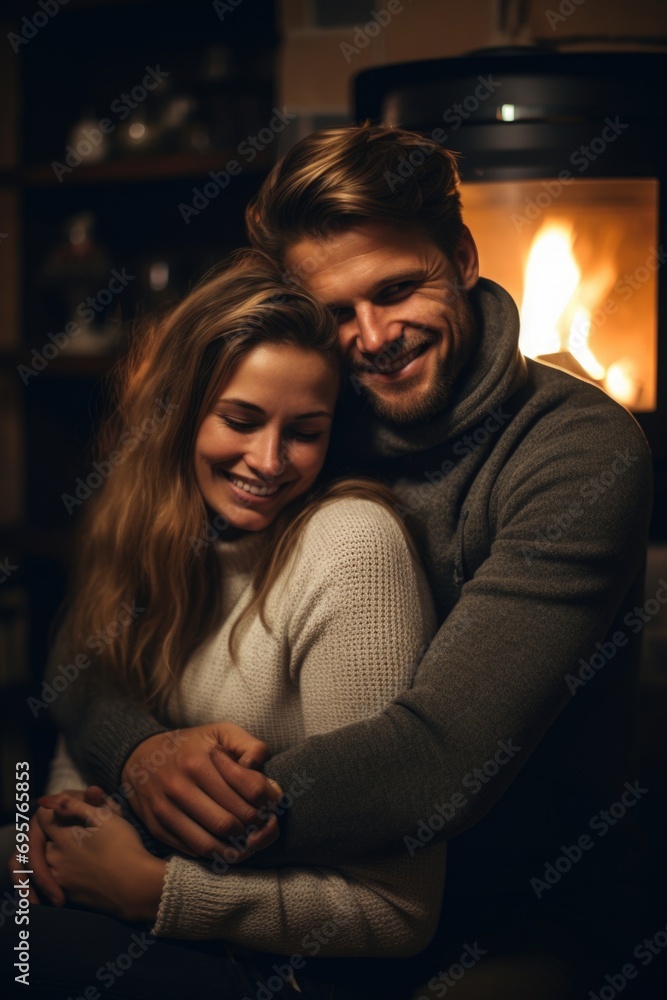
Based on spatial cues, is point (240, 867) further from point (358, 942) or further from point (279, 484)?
point (279, 484)

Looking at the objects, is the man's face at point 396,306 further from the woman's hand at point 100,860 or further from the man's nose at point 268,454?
the woman's hand at point 100,860

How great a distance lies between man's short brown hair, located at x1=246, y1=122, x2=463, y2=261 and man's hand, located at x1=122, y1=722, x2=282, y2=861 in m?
0.33

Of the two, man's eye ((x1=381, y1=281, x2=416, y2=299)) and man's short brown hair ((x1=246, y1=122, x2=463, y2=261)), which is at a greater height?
man's short brown hair ((x1=246, y1=122, x2=463, y2=261))

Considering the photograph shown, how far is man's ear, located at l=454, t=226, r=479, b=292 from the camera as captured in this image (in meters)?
0.62

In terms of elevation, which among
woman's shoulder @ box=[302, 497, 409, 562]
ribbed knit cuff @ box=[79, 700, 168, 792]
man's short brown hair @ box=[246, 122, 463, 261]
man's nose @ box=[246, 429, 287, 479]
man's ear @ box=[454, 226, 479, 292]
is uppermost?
man's short brown hair @ box=[246, 122, 463, 261]

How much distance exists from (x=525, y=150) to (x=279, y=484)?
0.30m

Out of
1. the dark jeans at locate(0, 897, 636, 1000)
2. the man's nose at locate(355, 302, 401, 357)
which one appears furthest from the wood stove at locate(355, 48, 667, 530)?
the dark jeans at locate(0, 897, 636, 1000)

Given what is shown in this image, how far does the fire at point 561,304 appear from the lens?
0.65m

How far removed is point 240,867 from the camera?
1.90 feet

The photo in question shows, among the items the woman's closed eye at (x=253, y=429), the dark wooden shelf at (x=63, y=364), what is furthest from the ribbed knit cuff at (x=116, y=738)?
the dark wooden shelf at (x=63, y=364)

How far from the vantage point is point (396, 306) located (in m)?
0.60

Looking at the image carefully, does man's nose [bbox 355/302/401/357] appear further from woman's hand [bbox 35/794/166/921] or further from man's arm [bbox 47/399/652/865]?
woman's hand [bbox 35/794/166/921]

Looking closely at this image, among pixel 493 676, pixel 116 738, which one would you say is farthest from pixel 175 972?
pixel 493 676

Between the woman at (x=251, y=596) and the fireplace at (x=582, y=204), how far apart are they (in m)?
0.16
